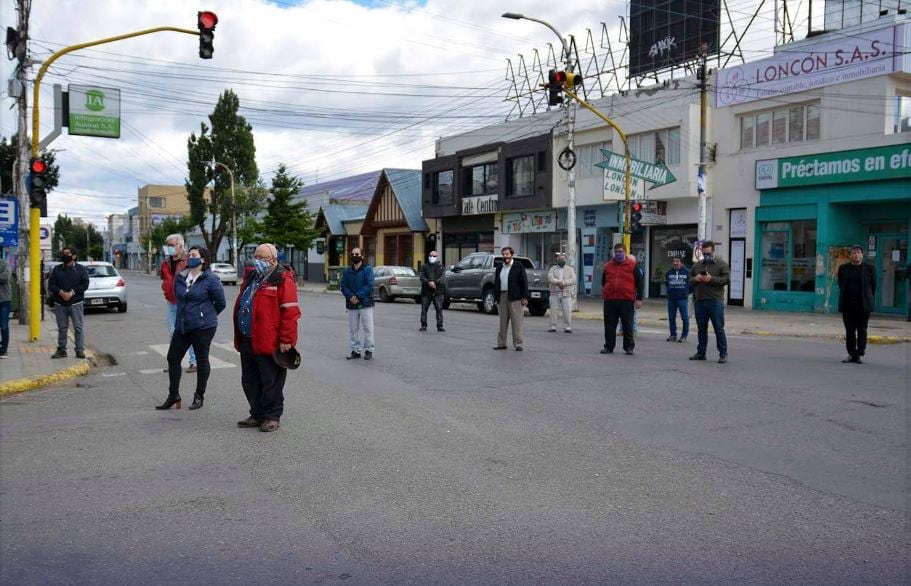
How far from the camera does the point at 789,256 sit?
2408 cm

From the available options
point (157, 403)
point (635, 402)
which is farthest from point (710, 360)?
point (157, 403)

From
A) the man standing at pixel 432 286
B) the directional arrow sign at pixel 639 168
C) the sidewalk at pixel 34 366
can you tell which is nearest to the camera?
the sidewalk at pixel 34 366

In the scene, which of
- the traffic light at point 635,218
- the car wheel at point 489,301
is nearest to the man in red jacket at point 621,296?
the traffic light at point 635,218

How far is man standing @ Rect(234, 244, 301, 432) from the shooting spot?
23.7ft

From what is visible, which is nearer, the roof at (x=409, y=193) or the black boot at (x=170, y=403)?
the black boot at (x=170, y=403)

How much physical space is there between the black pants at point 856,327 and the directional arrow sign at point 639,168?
11.0 meters

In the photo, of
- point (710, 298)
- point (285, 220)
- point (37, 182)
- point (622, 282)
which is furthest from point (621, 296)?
point (285, 220)

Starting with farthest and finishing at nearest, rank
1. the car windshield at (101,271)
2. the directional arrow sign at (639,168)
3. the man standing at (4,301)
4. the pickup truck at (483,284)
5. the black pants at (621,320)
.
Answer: the car windshield at (101,271)
the pickup truck at (483,284)
the directional arrow sign at (639,168)
the black pants at (621,320)
the man standing at (4,301)

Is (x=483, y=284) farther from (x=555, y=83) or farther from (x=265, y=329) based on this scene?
(x=265, y=329)

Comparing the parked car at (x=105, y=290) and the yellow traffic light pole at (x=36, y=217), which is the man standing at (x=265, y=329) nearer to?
the yellow traffic light pole at (x=36, y=217)

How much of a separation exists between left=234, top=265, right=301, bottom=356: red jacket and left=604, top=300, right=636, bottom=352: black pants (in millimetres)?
7216

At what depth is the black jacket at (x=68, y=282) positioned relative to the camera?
11984mm

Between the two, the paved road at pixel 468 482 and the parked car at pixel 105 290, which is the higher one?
the parked car at pixel 105 290

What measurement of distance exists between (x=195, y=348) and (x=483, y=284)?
16.0 m
